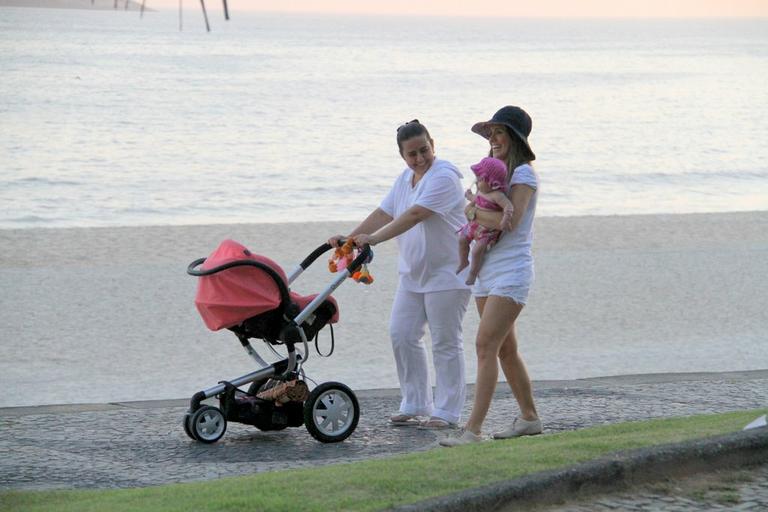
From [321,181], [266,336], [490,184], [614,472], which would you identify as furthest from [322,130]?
[614,472]

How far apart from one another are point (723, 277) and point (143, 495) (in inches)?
328

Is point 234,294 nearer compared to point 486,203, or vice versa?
point 486,203

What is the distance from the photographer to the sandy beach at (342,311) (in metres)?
8.63

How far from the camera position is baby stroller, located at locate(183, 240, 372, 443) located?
260 inches

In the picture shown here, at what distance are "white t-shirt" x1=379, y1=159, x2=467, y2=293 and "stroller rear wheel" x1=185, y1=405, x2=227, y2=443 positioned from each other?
1248 mm

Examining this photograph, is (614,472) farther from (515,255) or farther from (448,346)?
(448,346)

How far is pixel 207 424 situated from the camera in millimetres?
6668

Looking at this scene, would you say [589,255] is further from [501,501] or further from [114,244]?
[501,501]

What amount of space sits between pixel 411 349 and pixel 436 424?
0.43 metres

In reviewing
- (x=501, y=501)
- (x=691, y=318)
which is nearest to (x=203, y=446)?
(x=501, y=501)

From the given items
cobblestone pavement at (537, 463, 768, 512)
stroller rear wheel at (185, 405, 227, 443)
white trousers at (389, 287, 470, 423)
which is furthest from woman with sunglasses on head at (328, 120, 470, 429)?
cobblestone pavement at (537, 463, 768, 512)

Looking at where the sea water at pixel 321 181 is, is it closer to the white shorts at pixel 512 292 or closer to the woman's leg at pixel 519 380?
the woman's leg at pixel 519 380

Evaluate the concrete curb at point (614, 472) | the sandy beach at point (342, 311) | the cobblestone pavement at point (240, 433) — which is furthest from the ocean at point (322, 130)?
the concrete curb at point (614, 472)

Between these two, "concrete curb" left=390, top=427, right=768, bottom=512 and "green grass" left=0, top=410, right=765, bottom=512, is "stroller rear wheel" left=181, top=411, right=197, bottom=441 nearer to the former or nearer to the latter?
"green grass" left=0, top=410, right=765, bottom=512
